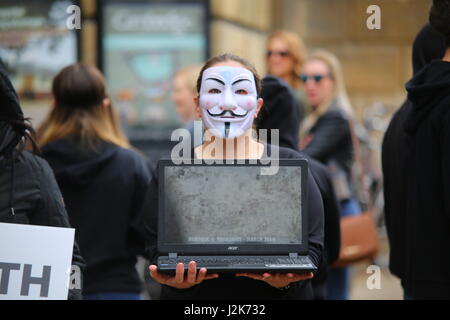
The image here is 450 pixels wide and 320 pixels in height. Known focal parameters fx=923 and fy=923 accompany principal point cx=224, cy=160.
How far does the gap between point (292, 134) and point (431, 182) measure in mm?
950

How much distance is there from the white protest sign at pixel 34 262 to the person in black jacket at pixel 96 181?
1427 millimetres

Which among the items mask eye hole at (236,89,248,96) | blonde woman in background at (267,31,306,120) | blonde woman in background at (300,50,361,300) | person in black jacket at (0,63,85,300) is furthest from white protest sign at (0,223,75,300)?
blonde woman in background at (267,31,306,120)

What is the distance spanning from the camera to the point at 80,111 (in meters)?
4.52

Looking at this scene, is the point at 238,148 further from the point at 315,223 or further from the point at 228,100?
the point at 315,223

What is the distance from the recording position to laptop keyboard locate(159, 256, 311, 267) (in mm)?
2850

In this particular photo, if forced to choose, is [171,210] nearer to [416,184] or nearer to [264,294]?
[264,294]

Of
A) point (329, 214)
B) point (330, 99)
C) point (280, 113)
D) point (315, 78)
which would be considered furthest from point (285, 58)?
point (329, 214)

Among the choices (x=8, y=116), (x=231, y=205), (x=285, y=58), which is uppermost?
(x=285, y=58)

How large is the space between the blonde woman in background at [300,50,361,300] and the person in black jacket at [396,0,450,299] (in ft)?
6.01

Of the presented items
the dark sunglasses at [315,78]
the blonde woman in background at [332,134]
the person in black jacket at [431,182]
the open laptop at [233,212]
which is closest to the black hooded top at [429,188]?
the person in black jacket at [431,182]

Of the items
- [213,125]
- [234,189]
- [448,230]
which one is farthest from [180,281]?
[448,230]

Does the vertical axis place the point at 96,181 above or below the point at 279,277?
above

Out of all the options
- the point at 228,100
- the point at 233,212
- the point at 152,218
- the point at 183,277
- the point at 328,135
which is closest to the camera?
the point at 183,277

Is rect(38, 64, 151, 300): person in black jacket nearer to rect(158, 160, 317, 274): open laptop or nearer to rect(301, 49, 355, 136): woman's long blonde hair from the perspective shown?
rect(158, 160, 317, 274): open laptop
